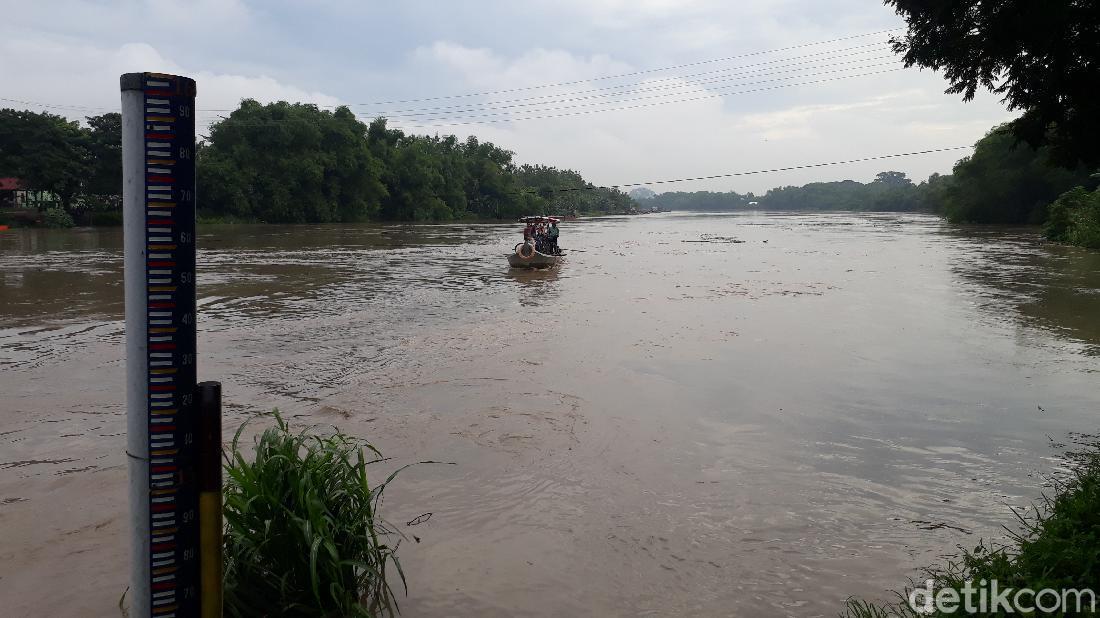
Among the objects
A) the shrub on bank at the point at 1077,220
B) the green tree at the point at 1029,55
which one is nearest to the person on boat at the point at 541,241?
the green tree at the point at 1029,55

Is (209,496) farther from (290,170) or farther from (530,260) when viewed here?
(290,170)

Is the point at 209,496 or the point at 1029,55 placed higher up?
the point at 1029,55

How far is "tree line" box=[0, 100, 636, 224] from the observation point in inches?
1720

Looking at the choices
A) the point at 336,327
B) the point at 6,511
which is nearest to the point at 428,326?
the point at 336,327

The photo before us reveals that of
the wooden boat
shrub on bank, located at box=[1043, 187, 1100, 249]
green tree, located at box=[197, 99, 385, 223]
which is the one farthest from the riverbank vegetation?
green tree, located at box=[197, 99, 385, 223]

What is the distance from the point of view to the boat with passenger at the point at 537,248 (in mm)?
21219

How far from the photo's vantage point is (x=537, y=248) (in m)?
23.6

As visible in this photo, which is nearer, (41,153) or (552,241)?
(552,241)

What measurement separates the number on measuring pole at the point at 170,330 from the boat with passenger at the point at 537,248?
19.1 metres

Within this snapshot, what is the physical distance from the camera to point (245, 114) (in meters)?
58.4

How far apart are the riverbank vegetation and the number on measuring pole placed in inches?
104

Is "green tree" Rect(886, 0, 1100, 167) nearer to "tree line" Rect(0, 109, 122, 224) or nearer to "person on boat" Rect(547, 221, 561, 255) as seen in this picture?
"person on boat" Rect(547, 221, 561, 255)

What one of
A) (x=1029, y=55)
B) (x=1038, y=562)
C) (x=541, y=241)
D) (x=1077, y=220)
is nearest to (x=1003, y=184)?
(x=1077, y=220)

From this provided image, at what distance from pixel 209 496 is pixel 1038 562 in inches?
125
